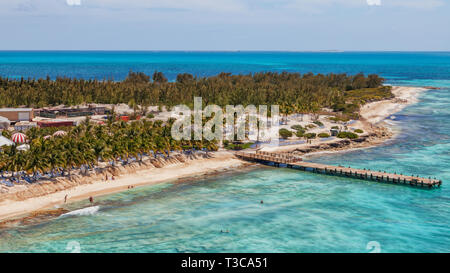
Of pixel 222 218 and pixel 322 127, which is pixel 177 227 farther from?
pixel 322 127

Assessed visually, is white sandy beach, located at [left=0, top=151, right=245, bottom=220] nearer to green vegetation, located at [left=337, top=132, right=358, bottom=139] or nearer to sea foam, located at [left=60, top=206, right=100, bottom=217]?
sea foam, located at [left=60, top=206, right=100, bottom=217]

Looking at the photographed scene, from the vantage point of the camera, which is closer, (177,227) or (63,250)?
(63,250)

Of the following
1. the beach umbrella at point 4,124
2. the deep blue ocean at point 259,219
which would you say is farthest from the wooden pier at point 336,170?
the beach umbrella at point 4,124

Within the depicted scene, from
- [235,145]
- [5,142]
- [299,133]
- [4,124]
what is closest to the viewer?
[5,142]

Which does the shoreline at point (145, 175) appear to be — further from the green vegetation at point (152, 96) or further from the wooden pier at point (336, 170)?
the green vegetation at point (152, 96)

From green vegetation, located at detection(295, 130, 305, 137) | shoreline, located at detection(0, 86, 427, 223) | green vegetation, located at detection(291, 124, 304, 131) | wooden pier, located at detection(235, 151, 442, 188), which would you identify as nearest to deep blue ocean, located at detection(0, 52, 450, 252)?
wooden pier, located at detection(235, 151, 442, 188)

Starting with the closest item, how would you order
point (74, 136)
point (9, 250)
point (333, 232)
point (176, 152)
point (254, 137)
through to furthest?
point (9, 250) < point (333, 232) < point (74, 136) < point (176, 152) < point (254, 137)

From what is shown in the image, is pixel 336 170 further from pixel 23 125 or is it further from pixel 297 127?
pixel 23 125

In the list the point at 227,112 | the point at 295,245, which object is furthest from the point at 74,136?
the point at 227,112

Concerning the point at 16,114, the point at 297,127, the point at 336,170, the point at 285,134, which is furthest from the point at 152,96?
the point at 336,170
